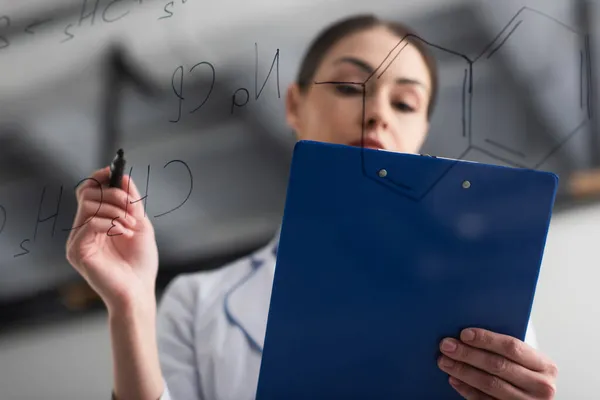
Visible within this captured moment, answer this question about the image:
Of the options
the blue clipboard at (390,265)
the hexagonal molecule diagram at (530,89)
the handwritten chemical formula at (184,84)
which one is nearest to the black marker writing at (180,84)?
the handwritten chemical formula at (184,84)

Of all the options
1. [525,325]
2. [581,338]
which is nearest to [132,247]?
[525,325]

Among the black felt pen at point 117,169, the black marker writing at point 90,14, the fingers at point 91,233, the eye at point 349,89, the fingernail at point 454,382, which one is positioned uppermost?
the black marker writing at point 90,14

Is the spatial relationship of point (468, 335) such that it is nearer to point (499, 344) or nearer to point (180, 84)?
point (499, 344)

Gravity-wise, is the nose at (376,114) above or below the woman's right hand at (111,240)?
above

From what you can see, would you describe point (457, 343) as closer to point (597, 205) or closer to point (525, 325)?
point (525, 325)

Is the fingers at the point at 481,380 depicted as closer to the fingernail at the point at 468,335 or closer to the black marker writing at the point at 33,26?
the fingernail at the point at 468,335

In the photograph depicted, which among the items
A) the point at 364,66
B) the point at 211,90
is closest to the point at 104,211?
the point at 211,90

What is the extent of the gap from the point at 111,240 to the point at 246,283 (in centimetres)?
12

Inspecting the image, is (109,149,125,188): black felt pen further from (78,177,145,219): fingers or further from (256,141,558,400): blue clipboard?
(256,141,558,400): blue clipboard

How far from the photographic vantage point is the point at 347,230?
0.41 meters

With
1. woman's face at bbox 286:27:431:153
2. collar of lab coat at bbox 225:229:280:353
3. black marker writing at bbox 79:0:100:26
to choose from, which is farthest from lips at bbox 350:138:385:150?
black marker writing at bbox 79:0:100:26

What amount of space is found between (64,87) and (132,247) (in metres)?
0.14

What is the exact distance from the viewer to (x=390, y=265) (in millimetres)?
413

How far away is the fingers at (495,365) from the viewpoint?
414 mm
